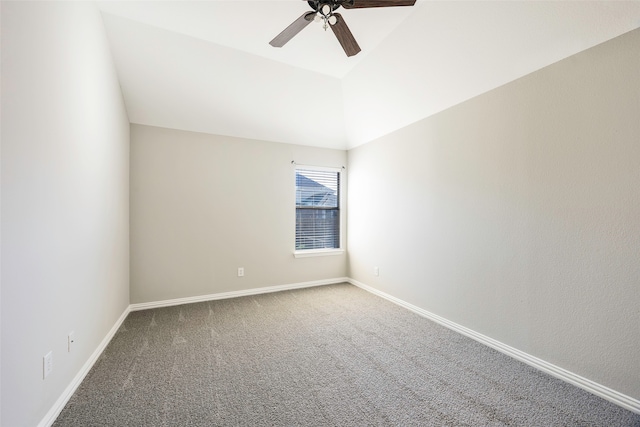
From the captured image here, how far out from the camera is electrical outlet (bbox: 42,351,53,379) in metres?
1.45

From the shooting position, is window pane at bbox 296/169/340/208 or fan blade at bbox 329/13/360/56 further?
window pane at bbox 296/169/340/208

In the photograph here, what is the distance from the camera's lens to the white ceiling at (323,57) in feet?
6.30

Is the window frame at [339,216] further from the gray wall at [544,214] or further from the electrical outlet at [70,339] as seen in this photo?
the electrical outlet at [70,339]

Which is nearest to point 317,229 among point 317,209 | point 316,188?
point 317,209

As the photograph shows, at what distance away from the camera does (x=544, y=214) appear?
2047mm

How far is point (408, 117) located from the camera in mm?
3209

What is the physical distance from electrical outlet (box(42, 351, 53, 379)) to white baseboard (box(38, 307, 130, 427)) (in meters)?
0.23

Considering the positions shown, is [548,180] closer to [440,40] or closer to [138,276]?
[440,40]

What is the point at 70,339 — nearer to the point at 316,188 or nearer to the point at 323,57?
the point at 323,57

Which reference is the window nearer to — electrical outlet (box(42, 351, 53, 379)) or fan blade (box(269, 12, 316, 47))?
fan blade (box(269, 12, 316, 47))

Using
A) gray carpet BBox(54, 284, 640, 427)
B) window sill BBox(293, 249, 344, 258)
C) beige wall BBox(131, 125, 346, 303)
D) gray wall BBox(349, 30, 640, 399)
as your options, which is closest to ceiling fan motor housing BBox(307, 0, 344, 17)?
gray wall BBox(349, 30, 640, 399)

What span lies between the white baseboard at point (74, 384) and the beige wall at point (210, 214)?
0.95 m

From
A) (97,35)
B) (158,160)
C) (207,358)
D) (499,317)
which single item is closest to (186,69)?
(97,35)

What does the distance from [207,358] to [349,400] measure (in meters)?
1.21
